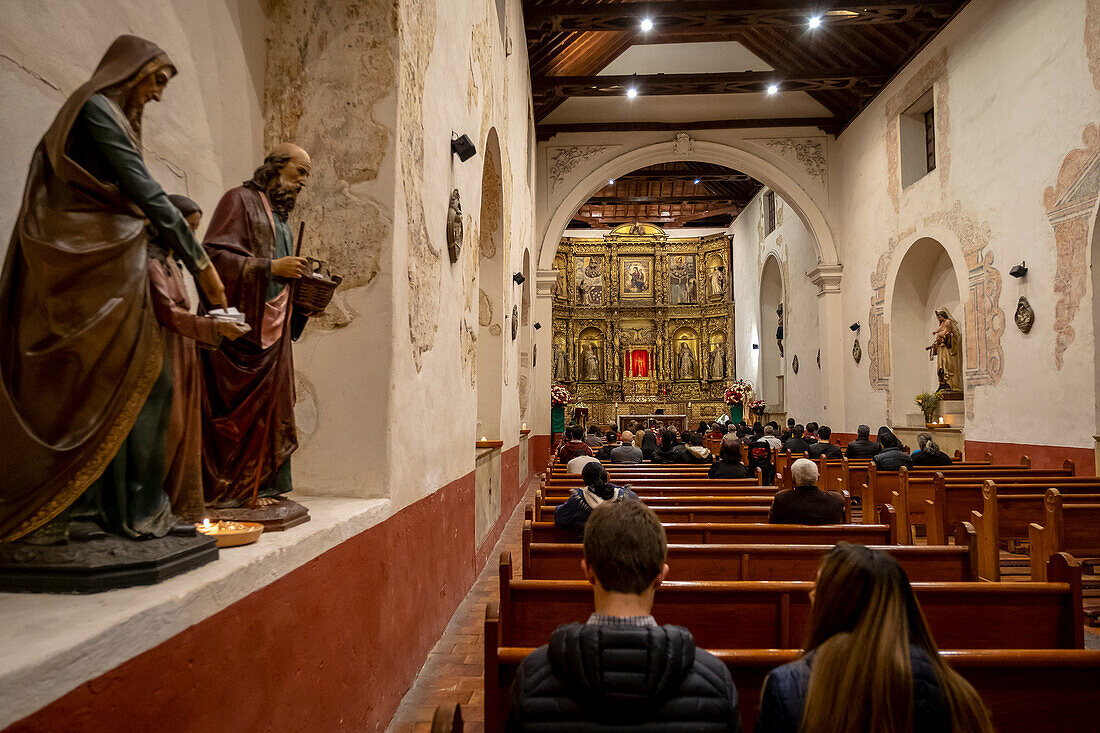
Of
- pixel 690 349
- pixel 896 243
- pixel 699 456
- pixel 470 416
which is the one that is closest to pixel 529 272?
pixel 699 456

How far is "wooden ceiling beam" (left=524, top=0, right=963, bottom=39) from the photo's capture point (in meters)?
10.2

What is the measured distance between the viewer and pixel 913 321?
12.3m

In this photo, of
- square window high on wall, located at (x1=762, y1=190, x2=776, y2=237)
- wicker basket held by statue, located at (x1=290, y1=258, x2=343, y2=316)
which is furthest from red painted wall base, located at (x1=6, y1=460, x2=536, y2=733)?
square window high on wall, located at (x1=762, y1=190, x2=776, y2=237)

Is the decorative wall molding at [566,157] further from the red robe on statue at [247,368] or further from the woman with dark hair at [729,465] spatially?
the red robe on statue at [247,368]

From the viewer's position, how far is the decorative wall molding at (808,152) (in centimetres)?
1469

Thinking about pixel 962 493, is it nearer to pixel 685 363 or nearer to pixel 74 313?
pixel 74 313

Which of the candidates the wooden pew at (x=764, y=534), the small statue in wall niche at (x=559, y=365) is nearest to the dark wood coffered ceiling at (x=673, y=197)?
the small statue in wall niche at (x=559, y=365)

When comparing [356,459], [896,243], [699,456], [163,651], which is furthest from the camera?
[896,243]

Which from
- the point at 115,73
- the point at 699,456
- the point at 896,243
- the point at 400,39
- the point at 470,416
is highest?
the point at 896,243

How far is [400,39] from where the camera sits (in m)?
3.26

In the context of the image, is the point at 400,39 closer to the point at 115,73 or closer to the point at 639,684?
the point at 115,73

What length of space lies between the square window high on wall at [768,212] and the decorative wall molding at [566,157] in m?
6.51

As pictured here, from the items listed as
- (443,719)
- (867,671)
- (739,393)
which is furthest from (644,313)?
(443,719)

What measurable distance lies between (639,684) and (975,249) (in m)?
10.6
